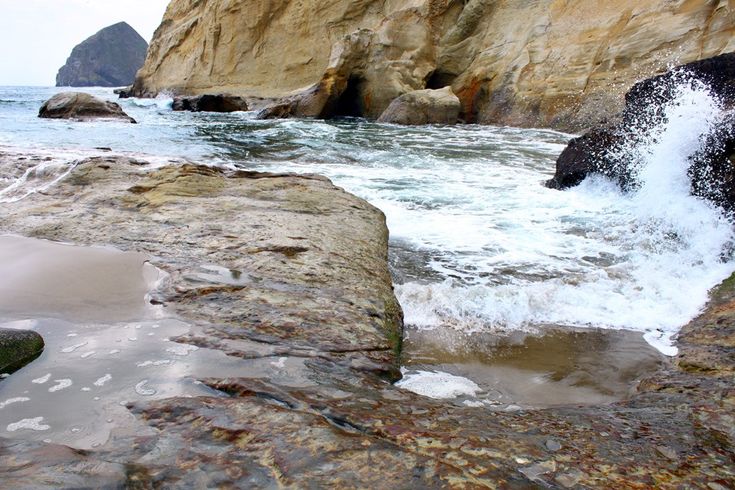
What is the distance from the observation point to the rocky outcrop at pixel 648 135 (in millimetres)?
4934

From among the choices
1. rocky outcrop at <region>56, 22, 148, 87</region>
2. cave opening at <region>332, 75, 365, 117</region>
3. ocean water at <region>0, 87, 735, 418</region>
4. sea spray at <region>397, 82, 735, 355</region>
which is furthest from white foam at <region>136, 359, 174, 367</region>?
rocky outcrop at <region>56, 22, 148, 87</region>

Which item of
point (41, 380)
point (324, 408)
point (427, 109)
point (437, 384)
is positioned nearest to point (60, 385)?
point (41, 380)

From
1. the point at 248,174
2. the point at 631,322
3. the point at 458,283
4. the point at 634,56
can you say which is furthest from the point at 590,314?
the point at 634,56

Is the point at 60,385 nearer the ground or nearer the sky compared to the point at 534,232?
nearer the ground

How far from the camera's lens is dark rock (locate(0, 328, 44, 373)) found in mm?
1825

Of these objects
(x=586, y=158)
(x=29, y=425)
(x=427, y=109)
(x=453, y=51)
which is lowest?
(x=29, y=425)

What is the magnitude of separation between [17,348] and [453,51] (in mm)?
21317

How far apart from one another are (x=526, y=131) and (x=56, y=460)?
14608mm

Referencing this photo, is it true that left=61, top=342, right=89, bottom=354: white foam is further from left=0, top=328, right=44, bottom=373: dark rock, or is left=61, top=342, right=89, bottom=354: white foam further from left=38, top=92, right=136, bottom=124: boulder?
left=38, top=92, right=136, bottom=124: boulder

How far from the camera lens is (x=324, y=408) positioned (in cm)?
165

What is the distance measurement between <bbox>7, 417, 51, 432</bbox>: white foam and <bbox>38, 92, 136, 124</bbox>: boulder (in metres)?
16.2

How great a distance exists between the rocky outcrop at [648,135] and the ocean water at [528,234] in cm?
14

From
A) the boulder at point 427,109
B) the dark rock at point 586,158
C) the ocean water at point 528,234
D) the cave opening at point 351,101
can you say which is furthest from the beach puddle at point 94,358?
the cave opening at point 351,101

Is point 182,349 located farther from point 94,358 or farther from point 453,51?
point 453,51
